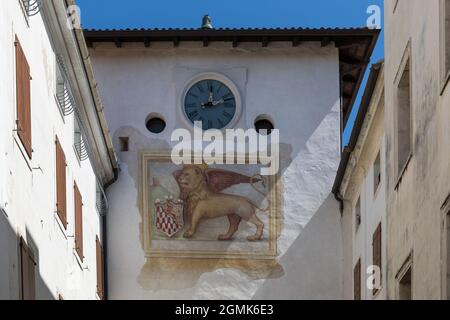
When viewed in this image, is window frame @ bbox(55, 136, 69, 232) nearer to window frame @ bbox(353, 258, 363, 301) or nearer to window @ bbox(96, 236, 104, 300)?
window @ bbox(96, 236, 104, 300)

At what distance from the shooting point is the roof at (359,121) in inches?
1048

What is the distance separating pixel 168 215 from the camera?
34094 millimetres

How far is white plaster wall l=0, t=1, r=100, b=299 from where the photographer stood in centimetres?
1942

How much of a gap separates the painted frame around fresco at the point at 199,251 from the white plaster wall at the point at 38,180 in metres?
3.99

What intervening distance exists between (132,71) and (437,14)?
15549mm

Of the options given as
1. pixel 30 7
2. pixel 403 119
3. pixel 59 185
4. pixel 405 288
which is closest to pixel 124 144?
pixel 59 185

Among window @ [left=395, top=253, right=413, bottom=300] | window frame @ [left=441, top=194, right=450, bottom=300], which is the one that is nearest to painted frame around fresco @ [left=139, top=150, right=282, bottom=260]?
window @ [left=395, top=253, right=413, bottom=300]

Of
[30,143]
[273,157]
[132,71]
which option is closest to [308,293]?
[273,157]

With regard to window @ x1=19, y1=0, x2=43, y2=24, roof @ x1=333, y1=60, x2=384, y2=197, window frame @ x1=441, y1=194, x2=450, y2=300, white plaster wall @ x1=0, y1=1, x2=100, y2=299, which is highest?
roof @ x1=333, y1=60, x2=384, y2=197

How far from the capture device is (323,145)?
34562 mm

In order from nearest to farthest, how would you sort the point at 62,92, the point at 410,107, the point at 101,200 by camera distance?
the point at 410,107 < the point at 62,92 < the point at 101,200

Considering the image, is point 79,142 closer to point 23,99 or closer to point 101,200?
point 101,200

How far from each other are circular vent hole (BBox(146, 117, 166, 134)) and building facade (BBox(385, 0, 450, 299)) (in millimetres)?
10328

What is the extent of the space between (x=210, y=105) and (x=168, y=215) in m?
2.42
